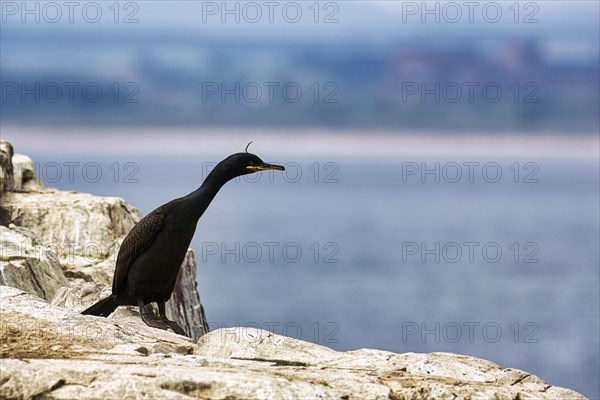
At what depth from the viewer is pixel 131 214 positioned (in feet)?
55.2

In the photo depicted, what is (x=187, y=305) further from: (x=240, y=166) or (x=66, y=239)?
(x=240, y=166)

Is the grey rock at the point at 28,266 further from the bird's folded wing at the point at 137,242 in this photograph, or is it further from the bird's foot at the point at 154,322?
the bird's foot at the point at 154,322

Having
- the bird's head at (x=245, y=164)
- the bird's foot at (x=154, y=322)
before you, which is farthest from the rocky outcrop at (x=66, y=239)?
the bird's head at (x=245, y=164)

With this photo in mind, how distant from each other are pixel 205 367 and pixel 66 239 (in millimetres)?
7096

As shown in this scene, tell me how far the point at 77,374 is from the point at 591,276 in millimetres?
143469

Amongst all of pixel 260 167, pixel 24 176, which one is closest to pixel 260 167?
pixel 260 167

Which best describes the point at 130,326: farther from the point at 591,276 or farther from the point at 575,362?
the point at 591,276

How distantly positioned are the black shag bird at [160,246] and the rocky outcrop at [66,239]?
762 mm

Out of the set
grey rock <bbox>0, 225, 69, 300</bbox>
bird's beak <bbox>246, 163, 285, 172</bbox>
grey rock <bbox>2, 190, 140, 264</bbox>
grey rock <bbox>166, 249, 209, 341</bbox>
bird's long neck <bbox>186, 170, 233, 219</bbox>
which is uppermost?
bird's beak <bbox>246, 163, 285, 172</bbox>

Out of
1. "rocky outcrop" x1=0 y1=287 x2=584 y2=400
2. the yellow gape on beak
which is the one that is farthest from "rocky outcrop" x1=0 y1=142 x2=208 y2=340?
"rocky outcrop" x1=0 y1=287 x2=584 y2=400

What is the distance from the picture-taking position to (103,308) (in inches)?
490

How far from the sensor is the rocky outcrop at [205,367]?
27.5 ft

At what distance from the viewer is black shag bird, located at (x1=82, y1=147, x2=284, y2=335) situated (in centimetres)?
1223

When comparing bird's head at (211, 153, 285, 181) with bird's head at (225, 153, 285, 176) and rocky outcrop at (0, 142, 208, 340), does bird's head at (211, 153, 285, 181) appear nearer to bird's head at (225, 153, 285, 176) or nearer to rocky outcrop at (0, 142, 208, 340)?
bird's head at (225, 153, 285, 176)
